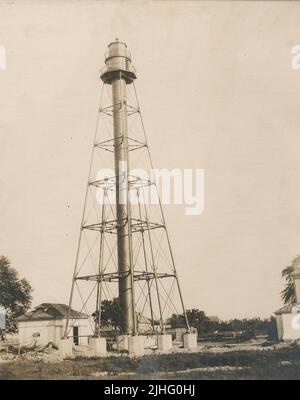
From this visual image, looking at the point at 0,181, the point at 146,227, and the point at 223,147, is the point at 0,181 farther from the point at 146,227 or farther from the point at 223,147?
the point at 223,147

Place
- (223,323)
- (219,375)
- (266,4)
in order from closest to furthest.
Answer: (219,375)
(266,4)
(223,323)

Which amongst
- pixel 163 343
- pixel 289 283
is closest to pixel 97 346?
pixel 163 343

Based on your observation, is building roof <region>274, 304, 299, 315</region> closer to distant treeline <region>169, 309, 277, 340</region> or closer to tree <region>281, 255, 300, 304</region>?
tree <region>281, 255, 300, 304</region>

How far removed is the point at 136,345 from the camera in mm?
16156

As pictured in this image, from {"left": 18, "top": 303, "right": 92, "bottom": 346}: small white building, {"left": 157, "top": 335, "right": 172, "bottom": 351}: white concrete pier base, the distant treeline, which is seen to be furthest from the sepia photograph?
{"left": 18, "top": 303, "right": 92, "bottom": 346}: small white building

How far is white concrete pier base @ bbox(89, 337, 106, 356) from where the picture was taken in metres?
16.5

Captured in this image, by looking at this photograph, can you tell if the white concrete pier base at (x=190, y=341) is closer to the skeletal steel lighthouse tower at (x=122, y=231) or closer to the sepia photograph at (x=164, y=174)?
the sepia photograph at (x=164, y=174)

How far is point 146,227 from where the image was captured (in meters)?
17.2

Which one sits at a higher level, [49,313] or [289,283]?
[289,283]

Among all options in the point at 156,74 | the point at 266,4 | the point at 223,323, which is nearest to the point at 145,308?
the point at 223,323

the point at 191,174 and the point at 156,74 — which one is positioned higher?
the point at 156,74

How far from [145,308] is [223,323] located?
268cm

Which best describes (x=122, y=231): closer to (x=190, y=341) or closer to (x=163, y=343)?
(x=163, y=343)

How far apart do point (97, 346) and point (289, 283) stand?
6.56 metres
